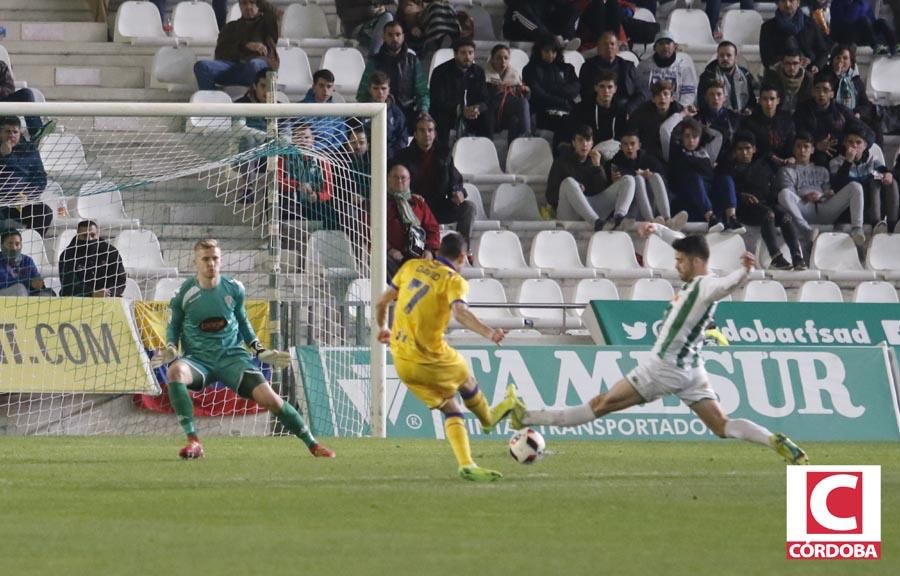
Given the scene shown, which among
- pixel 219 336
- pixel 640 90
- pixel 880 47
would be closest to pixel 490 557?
pixel 219 336

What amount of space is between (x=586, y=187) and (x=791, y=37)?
3.95 meters

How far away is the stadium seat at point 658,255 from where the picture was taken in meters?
20.1

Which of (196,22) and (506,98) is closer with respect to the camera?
(506,98)

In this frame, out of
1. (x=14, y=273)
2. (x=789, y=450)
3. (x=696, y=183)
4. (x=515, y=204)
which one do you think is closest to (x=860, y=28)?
(x=696, y=183)

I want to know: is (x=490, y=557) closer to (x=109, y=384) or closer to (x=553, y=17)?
(x=109, y=384)

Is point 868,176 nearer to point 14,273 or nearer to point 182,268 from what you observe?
point 182,268

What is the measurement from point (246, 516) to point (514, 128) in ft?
42.4

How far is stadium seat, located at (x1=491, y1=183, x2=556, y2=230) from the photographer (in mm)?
20547

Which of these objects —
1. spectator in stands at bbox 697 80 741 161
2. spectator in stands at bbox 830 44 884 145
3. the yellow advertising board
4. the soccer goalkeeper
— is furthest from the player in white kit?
spectator in stands at bbox 830 44 884 145

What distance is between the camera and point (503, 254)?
1977 centimetres

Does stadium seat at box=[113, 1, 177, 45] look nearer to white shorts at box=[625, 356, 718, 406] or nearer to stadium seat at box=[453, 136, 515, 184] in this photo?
stadium seat at box=[453, 136, 515, 184]

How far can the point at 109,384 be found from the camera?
1648 cm

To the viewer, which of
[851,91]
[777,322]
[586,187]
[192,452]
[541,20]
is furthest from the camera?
[541,20]

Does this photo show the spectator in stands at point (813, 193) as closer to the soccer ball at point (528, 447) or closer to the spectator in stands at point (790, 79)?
the spectator in stands at point (790, 79)
